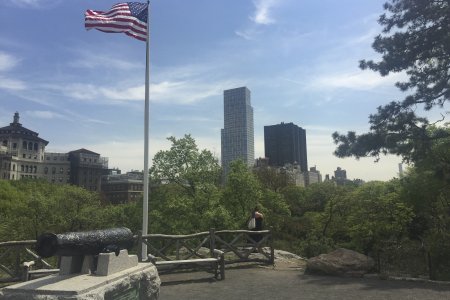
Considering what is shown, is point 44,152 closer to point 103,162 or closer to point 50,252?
point 103,162

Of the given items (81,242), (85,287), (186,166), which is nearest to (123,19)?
Result: (81,242)

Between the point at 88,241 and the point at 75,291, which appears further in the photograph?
the point at 88,241

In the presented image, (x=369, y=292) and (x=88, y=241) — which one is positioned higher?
(x=88, y=241)

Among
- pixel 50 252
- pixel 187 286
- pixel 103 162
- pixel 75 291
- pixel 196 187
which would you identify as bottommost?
pixel 187 286

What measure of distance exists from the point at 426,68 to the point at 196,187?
18.2 meters

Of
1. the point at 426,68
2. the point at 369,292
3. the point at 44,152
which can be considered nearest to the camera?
the point at 369,292

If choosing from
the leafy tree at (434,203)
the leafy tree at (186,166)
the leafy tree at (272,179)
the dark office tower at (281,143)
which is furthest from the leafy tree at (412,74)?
the dark office tower at (281,143)

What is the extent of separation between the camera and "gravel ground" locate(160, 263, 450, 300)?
30.8 ft

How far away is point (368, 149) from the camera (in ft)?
49.5

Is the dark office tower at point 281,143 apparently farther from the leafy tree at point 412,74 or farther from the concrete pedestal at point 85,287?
the concrete pedestal at point 85,287

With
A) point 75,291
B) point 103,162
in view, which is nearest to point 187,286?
point 75,291

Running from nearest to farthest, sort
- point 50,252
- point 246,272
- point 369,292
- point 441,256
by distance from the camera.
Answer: point 50,252 → point 369,292 → point 441,256 → point 246,272

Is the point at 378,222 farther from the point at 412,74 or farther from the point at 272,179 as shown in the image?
the point at 272,179

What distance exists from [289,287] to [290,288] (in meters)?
0.12
